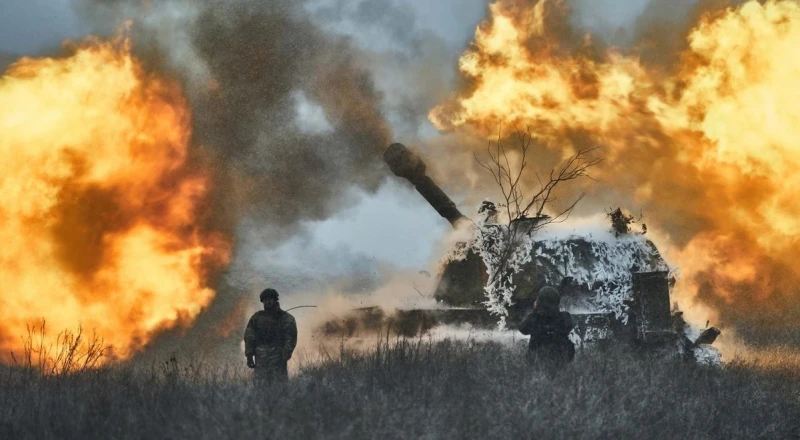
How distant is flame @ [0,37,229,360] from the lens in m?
14.2

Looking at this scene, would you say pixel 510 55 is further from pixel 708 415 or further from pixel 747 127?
pixel 708 415

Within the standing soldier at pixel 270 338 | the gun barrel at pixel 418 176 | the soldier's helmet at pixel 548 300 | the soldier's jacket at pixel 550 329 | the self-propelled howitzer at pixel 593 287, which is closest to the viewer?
the standing soldier at pixel 270 338

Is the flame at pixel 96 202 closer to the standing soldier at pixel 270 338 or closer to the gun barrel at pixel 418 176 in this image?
the gun barrel at pixel 418 176

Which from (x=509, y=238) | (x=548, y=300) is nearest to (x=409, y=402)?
(x=548, y=300)

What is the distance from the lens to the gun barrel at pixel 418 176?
15.4 m

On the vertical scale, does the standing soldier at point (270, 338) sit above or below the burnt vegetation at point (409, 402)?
above

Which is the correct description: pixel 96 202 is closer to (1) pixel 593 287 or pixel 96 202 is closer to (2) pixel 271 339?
(2) pixel 271 339

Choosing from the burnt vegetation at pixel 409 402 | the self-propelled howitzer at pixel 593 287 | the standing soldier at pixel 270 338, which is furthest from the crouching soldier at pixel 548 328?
the standing soldier at pixel 270 338

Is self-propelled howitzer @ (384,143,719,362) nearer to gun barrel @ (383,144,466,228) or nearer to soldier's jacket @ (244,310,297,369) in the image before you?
gun barrel @ (383,144,466,228)

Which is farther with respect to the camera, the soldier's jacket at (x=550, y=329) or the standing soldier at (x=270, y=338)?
the soldier's jacket at (x=550, y=329)

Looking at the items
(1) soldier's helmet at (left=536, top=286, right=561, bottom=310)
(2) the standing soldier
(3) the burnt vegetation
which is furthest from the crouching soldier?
(2) the standing soldier

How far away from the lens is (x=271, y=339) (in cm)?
1044

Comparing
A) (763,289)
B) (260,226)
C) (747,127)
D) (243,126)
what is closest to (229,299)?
(260,226)

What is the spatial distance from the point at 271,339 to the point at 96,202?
6309 millimetres
